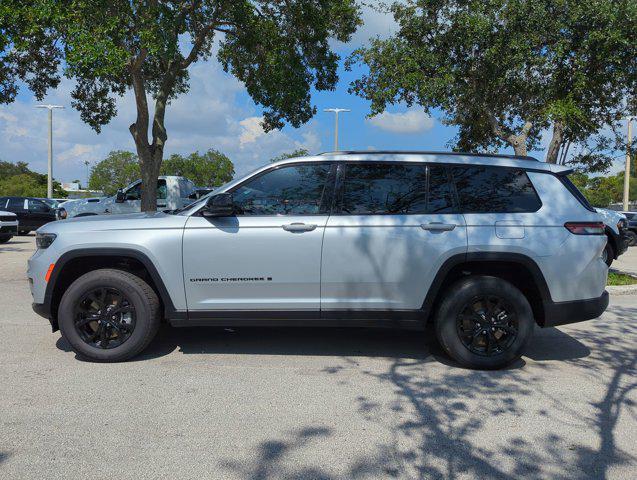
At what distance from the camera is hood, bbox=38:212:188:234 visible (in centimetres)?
470

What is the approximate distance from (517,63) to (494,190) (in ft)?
19.5

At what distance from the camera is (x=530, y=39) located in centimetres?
957

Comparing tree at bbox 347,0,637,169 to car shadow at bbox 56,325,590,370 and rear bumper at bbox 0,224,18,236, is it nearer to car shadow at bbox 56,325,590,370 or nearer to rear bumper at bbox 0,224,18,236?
car shadow at bbox 56,325,590,370

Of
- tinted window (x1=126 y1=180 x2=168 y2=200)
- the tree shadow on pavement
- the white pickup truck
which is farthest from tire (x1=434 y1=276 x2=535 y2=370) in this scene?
tinted window (x1=126 y1=180 x2=168 y2=200)

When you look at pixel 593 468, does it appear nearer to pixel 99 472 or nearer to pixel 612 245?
pixel 99 472

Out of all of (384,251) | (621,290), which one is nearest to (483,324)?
(384,251)

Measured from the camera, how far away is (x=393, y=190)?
477 centimetres

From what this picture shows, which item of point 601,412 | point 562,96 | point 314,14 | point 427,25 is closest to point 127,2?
point 314,14

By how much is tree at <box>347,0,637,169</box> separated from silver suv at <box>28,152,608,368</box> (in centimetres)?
549

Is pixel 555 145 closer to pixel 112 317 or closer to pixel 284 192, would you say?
pixel 284 192

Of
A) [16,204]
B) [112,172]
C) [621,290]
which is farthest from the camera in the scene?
[112,172]

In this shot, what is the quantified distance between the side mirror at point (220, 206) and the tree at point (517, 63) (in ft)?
22.1

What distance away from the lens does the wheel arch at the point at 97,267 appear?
15.3 feet

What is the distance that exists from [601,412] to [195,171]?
63546mm
